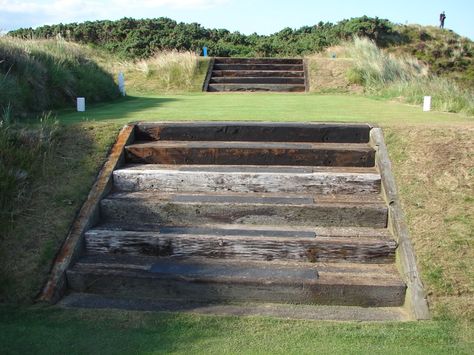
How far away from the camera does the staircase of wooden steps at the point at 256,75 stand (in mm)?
15133

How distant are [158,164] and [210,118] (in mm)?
1221

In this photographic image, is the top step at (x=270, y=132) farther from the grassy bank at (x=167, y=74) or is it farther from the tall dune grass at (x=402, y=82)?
the grassy bank at (x=167, y=74)

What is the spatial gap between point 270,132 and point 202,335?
108 inches

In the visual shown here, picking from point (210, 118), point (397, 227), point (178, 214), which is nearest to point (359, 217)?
point (397, 227)

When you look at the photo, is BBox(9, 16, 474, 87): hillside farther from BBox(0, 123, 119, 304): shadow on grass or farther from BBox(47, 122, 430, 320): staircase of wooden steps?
BBox(47, 122, 430, 320): staircase of wooden steps

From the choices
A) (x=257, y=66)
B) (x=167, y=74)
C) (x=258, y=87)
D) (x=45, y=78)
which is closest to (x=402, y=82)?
(x=258, y=87)

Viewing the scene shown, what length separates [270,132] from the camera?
558 centimetres

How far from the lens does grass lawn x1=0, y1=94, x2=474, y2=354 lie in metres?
3.21

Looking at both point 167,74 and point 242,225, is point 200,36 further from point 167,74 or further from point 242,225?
point 242,225

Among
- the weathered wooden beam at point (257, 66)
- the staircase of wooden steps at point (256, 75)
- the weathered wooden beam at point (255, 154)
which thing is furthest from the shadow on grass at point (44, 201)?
the weathered wooden beam at point (257, 66)

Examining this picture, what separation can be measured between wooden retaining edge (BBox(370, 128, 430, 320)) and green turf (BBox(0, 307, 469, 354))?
0.65ft

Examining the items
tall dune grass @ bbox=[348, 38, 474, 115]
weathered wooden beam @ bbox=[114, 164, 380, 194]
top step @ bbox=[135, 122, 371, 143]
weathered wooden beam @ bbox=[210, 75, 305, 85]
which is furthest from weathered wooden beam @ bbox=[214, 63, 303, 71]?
weathered wooden beam @ bbox=[114, 164, 380, 194]

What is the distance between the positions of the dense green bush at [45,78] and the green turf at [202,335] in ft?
9.24

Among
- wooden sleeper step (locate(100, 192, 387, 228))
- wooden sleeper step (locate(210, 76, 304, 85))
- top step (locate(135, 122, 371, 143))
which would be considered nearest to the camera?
wooden sleeper step (locate(100, 192, 387, 228))
